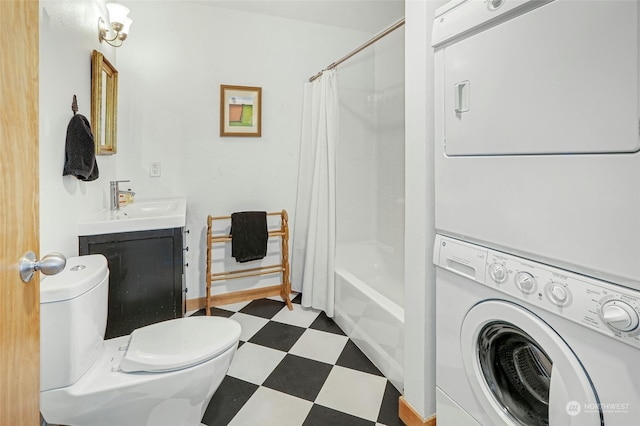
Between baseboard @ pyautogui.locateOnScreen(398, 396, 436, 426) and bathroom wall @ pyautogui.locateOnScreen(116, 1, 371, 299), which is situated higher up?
bathroom wall @ pyautogui.locateOnScreen(116, 1, 371, 299)

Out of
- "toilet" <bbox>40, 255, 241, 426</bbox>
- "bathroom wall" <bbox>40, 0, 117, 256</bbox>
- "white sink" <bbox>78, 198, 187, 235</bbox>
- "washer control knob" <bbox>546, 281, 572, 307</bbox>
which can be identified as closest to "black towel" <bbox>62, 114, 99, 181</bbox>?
"bathroom wall" <bbox>40, 0, 117, 256</bbox>

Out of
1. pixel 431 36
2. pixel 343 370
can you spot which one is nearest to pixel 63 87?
pixel 431 36

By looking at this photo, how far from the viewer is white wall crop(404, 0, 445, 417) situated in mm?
1301

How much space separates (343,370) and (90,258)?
138 cm

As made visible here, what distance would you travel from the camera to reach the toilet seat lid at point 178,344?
3.94 ft

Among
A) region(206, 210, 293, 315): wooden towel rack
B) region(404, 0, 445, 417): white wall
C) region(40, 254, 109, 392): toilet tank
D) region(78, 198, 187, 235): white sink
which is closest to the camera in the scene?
region(40, 254, 109, 392): toilet tank

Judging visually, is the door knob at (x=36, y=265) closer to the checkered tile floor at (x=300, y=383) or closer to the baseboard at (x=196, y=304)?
the checkered tile floor at (x=300, y=383)

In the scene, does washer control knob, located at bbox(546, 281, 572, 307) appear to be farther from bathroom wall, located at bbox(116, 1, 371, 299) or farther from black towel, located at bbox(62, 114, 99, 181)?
bathroom wall, located at bbox(116, 1, 371, 299)

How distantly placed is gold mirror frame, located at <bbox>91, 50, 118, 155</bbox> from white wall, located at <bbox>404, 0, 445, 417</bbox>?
1.65m

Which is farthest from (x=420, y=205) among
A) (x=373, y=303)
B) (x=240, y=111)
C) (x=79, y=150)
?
(x=240, y=111)

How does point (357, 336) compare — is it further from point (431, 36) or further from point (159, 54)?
point (159, 54)

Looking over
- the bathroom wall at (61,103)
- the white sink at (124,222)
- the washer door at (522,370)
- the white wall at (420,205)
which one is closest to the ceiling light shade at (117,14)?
the bathroom wall at (61,103)

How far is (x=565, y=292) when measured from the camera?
83 centimetres

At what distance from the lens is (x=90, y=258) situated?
1.36 meters
